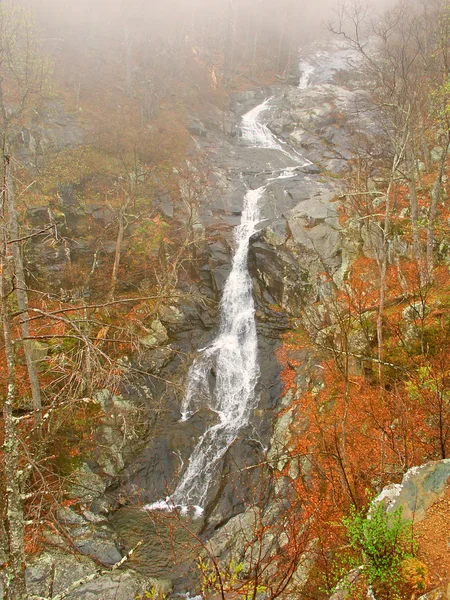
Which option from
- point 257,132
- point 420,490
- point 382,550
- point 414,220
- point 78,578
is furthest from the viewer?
A: point 257,132

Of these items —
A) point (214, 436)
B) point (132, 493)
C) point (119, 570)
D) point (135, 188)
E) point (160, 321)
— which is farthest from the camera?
point (135, 188)

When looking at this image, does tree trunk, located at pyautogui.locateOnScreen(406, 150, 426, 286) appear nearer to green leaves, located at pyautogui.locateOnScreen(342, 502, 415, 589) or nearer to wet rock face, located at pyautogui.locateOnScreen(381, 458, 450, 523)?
wet rock face, located at pyautogui.locateOnScreen(381, 458, 450, 523)

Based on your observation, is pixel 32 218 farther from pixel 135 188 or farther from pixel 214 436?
pixel 214 436

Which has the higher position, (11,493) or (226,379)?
(11,493)

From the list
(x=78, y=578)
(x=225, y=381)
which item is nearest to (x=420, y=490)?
(x=78, y=578)

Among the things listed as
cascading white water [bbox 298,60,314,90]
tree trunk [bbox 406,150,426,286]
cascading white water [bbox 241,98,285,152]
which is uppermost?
cascading white water [bbox 298,60,314,90]

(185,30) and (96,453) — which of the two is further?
(185,30)

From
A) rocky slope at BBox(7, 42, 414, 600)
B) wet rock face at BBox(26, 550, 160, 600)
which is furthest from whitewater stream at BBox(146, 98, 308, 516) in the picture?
wet rock face at BBox(26, 550, 160, 600)

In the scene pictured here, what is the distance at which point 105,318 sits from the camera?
15.4 metres

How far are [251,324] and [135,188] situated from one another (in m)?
10.3

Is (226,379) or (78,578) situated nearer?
(78,578)

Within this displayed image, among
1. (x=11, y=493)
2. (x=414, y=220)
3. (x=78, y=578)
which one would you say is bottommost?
(x=78, y=578)

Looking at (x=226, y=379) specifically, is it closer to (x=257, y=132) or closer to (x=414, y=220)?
(x=414, y=220)

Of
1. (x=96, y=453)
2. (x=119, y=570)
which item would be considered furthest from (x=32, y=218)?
(x=119, y=570)
